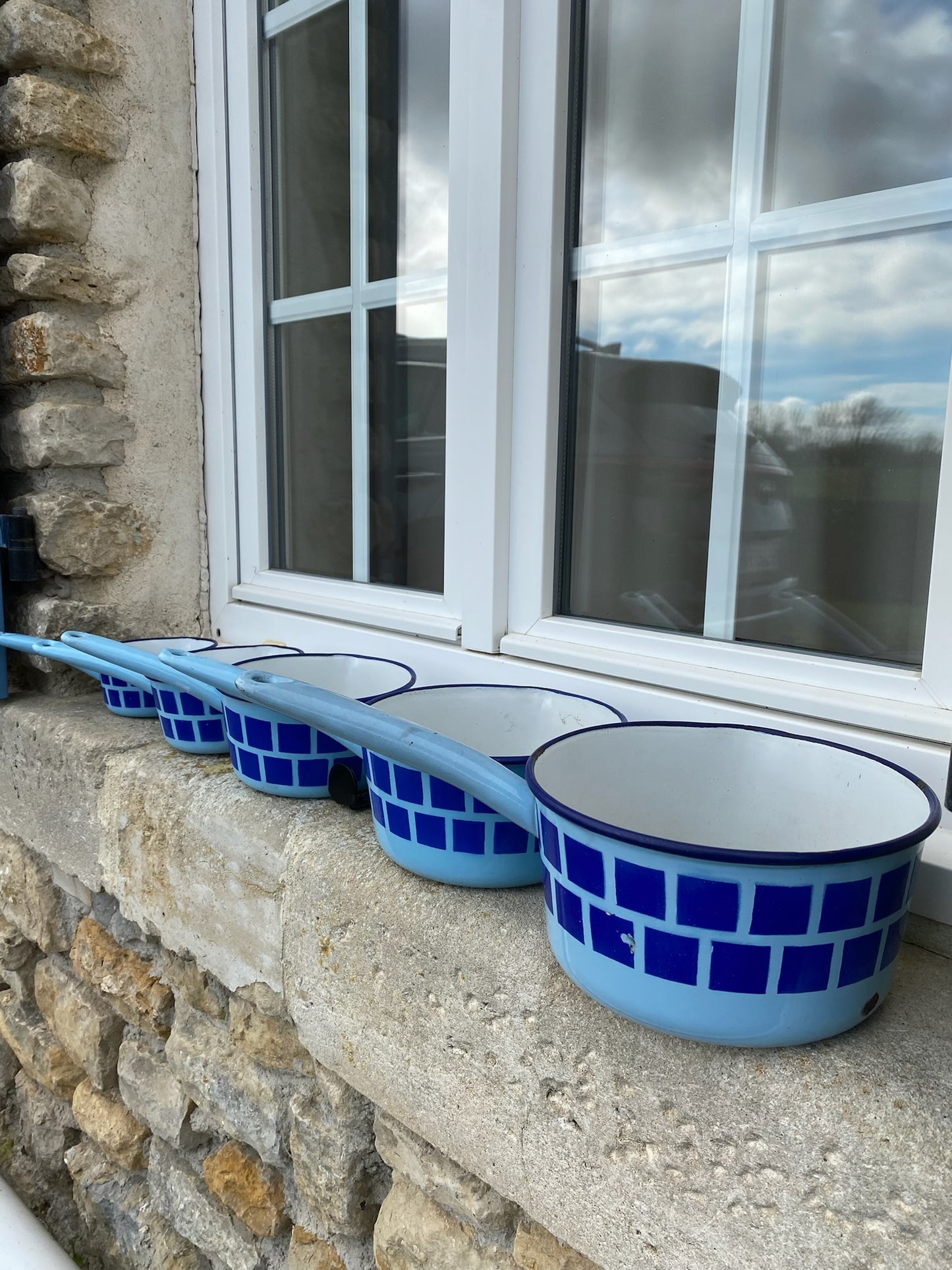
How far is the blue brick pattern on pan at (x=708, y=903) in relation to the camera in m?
0.49

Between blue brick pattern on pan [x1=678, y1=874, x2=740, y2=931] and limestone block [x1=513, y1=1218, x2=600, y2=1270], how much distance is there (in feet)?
1.04

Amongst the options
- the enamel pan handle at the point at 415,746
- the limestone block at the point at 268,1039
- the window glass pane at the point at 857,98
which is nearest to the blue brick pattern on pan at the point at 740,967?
the enamel pan handle at the point at 415,746

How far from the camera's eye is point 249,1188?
0.99m

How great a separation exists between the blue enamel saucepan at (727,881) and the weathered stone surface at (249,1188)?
2.02 ft

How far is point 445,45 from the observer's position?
3.52 feet

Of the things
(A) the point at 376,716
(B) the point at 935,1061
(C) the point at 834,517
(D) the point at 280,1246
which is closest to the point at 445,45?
(C) the point at 834,517

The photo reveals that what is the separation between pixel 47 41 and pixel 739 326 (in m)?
1.04

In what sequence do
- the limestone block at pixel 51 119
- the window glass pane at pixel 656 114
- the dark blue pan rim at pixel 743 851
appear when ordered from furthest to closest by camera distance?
the limestone block at pixel 51 119 < the window glass pane at pixel 656 114 < the dark blue pan rim at pixel 743 851

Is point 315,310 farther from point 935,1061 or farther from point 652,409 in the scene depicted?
point 935,1061

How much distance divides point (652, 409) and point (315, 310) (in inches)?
23.3

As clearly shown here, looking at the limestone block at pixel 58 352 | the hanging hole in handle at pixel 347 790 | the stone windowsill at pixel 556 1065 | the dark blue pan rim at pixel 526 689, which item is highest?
the limestone block at pixel 58 352

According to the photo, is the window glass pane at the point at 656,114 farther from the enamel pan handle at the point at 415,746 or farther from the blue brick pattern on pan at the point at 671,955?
the blue brick pattern on pan at the point at 671,955

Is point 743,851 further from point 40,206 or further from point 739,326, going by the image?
point 40,206

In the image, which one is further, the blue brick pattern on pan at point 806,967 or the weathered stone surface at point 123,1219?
the weathered stone surface at point 123,1219
